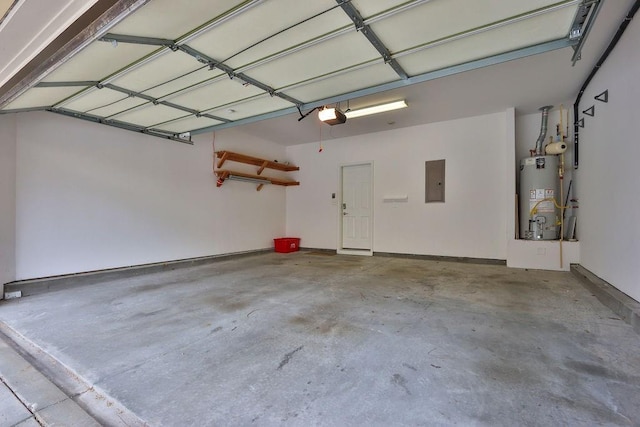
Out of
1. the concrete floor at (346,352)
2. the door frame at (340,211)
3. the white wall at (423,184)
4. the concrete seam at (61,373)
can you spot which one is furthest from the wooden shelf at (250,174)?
the concrete seam at (61,373)

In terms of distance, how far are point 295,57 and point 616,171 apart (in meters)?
3.50

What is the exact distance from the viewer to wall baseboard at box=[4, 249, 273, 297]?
3.40 meters

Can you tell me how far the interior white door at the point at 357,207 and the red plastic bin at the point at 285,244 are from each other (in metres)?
1.27

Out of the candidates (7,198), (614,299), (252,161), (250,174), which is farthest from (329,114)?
(7,198)

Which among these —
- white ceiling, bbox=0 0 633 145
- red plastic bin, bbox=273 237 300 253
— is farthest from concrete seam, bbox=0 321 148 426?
red plastic bin, bbox=273 237 300 253

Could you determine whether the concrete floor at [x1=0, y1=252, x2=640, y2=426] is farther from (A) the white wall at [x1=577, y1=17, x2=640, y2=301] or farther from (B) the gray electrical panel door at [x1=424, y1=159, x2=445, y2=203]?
(B) the gray electrical panel door at [x1=424, y1=159, x2=445, y2=203]

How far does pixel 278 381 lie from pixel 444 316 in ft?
5.66

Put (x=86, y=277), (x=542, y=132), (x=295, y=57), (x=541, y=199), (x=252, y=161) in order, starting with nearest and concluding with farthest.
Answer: (x=295, y=57) → (x=86, y=277) → (x=541, y=199) → (x=542, y=132) → (x=252, y=161)

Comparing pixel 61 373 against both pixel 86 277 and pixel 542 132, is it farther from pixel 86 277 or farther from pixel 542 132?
pixel 542 132

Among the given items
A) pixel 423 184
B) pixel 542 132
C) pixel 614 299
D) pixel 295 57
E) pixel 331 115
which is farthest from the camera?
pixel 423 184

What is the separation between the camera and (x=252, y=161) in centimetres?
641

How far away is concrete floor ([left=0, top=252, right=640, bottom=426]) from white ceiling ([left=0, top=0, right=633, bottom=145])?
2.23 metres

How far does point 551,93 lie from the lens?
4355 mm

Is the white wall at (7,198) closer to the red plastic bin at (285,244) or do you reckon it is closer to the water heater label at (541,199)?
the red plastic bin at (285,244)
